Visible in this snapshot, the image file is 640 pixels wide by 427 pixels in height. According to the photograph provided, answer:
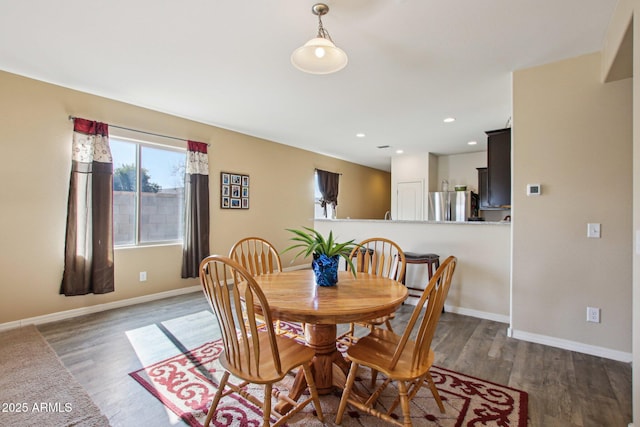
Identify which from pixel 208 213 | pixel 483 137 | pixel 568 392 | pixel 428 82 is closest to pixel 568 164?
pixel 428 82

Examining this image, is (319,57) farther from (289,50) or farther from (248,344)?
(248,344)

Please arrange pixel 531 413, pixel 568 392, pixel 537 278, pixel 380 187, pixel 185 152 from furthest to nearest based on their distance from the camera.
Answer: pixel 380 187 < pixel 185 152 < pixel 537 278 < pixel 568 392 < pixel 531 413

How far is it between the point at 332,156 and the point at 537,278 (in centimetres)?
499

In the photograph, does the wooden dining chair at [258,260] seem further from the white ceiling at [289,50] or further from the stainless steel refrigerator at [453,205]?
the stainless steel refrigerator at [453,205]

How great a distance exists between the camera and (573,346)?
2.58 metres

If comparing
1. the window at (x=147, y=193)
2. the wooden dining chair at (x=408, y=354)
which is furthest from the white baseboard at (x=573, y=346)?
the window at (x=147, y=193)

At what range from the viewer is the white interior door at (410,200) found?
21.8 feet

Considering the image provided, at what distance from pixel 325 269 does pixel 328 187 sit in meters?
4.90

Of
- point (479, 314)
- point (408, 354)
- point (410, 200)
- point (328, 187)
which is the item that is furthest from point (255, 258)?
point (410, 200)

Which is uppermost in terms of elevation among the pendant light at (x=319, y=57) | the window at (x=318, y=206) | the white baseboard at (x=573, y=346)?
the pendant light at (x=319, y=57)

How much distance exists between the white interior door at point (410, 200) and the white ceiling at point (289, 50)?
265 cm

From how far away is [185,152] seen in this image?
4320 mm

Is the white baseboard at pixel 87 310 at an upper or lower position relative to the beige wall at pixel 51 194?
lower

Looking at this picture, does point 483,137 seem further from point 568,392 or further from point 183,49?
point 183,49
